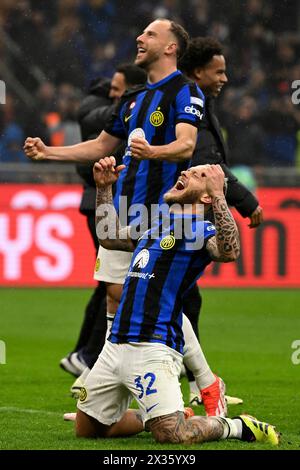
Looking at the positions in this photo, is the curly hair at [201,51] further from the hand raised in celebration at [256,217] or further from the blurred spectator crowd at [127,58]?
the blurred spectator crowd at [127,58]

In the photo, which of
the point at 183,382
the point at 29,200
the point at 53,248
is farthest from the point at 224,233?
the point at 29,200

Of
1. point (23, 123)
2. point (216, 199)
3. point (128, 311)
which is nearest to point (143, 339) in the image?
point (128, 311)

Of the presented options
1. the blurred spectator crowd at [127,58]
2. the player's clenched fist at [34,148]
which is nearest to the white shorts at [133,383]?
the player's clenched fist at [34,148]

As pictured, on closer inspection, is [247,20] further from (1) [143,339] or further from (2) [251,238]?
(1) [143,339]

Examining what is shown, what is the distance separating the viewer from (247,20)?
1622 cm

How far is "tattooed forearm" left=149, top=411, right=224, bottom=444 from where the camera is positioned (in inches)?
201

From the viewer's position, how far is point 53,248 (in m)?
13.8

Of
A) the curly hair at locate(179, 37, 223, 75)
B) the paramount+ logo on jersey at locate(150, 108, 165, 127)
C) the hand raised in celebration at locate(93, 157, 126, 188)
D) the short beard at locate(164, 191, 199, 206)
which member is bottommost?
the short beard at locate(164, 191, 199, 206)

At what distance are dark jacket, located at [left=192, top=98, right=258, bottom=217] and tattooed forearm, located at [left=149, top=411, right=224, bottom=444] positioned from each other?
1900mm

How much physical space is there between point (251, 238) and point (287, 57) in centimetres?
360

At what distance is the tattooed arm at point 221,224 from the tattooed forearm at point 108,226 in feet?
1.95
